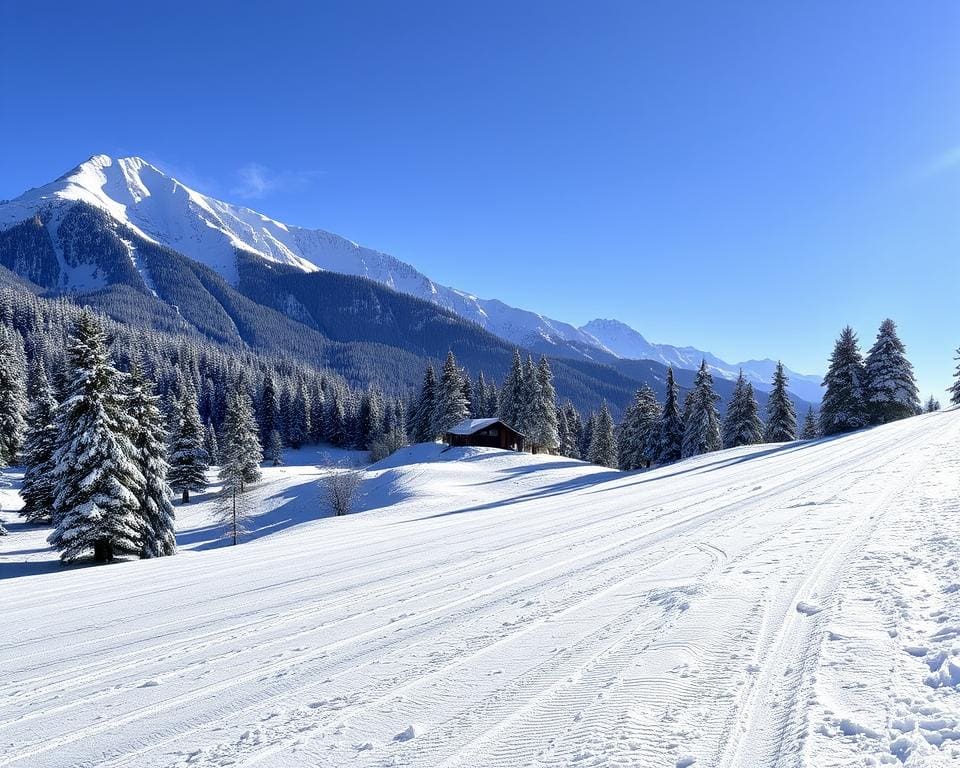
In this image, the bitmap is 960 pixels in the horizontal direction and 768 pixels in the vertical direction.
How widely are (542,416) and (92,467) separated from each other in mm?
44036

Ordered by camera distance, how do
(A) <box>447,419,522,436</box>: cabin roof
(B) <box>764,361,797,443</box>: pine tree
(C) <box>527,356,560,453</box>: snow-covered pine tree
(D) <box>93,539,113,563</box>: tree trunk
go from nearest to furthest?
(D) <box>93,539,113,563</box>: tree trunk
(B) <box>764,361,797,443</box>: pine tree
(A) <box>447,419,522,436</box>: cabin roof
(C) <box>527,356,560,453</box>: snow-covered pine tree

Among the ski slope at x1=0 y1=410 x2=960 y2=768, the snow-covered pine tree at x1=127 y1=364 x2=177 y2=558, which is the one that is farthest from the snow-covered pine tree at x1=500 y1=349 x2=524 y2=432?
the ski slope at x1=0 y1=410 x2=960 y2=768

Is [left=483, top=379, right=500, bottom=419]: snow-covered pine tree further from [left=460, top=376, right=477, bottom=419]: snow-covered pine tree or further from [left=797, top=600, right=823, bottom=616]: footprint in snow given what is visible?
[left=797, top=600, right=823, bottom=616]: footprint in snow

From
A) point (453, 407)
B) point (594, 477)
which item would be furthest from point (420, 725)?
point (453, 407)

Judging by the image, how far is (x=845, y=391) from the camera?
41438 millimetres

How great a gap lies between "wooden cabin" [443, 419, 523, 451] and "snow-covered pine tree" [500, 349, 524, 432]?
12.9 ft

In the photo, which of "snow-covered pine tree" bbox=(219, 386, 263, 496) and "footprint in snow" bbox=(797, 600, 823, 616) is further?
"snow-covered pine tree" bbox=(219, 386, 263, 496)

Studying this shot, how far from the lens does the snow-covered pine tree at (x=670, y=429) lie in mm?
47062

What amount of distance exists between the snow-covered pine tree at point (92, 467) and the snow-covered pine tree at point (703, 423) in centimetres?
4114

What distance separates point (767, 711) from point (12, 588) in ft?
39.3

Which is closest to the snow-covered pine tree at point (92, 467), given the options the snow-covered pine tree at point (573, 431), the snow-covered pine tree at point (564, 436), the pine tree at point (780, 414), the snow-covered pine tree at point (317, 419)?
the pine tree at point (780, 414)

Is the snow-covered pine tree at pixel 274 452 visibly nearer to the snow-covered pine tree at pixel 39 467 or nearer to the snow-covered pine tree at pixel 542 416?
the snow-covered pine tree at pixel 39 467

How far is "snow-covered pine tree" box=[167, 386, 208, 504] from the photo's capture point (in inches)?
1919

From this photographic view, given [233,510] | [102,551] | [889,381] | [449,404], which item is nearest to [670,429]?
[889,381]
